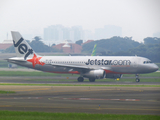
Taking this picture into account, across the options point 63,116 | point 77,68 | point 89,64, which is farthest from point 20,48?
point 63,116

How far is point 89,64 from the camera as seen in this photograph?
55.4 m

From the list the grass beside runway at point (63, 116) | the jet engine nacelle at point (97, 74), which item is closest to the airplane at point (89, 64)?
the jet engine nacelle at point (97, 74)

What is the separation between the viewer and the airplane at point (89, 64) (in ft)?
175

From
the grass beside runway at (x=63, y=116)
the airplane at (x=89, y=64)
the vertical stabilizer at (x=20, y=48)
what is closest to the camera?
the grass beside runway at (x=63, y=116)

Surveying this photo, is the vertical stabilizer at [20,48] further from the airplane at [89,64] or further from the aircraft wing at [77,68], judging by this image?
the aircraft wing at [77,68]

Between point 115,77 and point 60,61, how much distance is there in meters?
10.6

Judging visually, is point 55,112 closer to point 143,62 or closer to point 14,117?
point 14,117

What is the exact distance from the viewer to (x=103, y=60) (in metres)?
54.6

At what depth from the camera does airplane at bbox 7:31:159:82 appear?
5341 centimetres

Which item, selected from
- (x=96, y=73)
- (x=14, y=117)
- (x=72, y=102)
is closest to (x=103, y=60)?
(x=96, y=73)

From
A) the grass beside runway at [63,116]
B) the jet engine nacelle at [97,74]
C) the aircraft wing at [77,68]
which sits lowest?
the grass beside runway at [63,116]

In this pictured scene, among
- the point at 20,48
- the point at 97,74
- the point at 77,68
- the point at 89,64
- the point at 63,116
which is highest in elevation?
the point at 20,48

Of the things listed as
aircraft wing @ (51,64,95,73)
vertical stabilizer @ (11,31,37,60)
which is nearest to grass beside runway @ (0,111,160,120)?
aircraft wing @ (51,64,95,73)

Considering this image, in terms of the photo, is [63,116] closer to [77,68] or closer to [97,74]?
[97,74]
